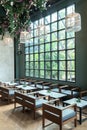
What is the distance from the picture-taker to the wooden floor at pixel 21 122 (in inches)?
149

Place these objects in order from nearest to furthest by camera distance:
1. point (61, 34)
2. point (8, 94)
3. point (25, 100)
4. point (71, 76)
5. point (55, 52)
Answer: point (25, 100) → point (8, 94) → point (71, 76) → point (61, 34) → point (55, 52)

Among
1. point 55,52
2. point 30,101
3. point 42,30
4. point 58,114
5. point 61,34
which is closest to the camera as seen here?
point 58,114

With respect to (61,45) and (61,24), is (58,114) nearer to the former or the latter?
(61,45)

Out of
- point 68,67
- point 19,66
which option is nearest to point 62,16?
point 68,67

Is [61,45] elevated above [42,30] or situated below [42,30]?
below

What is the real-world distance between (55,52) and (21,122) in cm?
379

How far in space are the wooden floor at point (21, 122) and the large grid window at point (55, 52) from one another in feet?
8.26

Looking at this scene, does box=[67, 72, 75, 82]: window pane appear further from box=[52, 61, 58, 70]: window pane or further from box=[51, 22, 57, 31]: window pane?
box=[51, 22, 57, 31]: window pane

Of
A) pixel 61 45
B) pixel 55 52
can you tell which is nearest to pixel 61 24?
pixel 61 45

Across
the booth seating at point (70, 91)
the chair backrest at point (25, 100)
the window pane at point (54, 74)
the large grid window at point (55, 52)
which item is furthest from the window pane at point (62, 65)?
the chair backrest at point (25, 100)

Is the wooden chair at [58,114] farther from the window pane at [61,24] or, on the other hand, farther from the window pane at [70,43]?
the window pane at [61,24]

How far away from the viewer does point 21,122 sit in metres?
4.10

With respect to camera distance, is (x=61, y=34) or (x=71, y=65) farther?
(x=61, y=34)

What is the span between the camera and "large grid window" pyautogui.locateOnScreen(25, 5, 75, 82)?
21.3 feet
